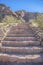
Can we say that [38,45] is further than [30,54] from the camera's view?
Yes

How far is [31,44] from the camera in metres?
5.69

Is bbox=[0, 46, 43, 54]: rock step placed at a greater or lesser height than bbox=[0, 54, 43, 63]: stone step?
greater

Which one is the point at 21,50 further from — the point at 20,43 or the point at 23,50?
the point at 20,43

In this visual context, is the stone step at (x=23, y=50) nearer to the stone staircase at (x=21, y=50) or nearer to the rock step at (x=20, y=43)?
the stone staircase at (x=21, y=50)

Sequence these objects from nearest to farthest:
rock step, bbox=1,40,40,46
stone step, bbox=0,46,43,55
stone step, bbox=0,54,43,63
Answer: stone step, bbox=0,54,43,63 → stone step, bbox=0,46,43,55 → rock step, bbox=1,40,40,46

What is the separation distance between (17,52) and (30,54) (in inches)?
18.9

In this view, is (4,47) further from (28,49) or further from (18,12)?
(18,12)

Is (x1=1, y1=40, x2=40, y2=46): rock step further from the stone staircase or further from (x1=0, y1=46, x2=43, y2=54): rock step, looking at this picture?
(x1=0, y1=46, x2=43, y2=54): rock step

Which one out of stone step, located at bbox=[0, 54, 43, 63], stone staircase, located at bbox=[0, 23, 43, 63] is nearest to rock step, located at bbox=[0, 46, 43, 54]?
stone staircase, located at bbox=[0, 23, 43, 63]

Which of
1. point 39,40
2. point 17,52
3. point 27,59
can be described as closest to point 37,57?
point 27,59

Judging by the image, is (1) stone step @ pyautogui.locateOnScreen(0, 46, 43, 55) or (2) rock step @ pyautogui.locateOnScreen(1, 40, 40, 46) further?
(2) rock step @ pyautogui.locateOnScreen(1, 40, 40, 46)

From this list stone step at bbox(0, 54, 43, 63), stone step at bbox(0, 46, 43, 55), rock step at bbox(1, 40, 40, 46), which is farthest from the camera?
rock step at bbox(1, 40, 40, 46)

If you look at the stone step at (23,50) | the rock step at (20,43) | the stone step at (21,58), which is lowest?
the stone step at (21,58)

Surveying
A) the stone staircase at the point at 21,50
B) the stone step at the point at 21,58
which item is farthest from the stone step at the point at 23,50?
the stone step at the point at 21,58
